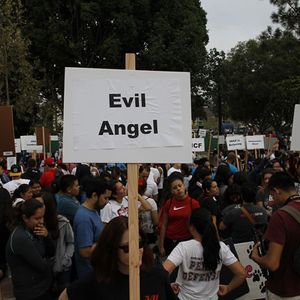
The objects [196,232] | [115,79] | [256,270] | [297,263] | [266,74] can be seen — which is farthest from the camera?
[266,74]

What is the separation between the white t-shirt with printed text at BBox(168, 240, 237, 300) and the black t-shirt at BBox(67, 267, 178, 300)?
1.00 metres

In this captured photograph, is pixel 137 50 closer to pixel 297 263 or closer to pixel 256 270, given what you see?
pixel 256 270

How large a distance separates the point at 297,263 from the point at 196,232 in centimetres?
78

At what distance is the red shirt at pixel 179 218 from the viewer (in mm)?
6211

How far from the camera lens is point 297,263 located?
12.2 ft

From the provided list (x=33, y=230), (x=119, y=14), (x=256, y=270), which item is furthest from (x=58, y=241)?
(x=119, y=14)

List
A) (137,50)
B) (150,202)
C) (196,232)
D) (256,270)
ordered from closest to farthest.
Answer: (196,232) → (256,270) → (150,202) → (137,50)

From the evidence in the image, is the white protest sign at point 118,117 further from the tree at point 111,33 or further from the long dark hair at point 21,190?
the tree at point 111,33

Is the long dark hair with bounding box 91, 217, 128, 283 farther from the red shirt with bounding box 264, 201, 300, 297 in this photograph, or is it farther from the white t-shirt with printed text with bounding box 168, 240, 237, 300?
the red shirt with bounding box 264, 201, 300, 297

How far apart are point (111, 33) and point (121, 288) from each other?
31.2 metres

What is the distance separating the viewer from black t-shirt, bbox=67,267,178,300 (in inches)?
109

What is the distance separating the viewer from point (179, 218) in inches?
245

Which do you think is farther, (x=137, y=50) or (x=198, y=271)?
(x=137, y=50)

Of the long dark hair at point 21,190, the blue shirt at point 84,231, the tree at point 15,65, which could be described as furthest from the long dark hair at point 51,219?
the tree at point 15,65
